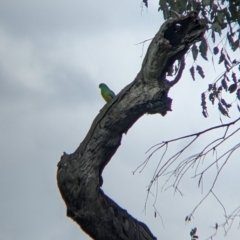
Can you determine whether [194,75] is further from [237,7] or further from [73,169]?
[73,169]

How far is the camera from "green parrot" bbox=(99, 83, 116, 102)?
11234 millimetres

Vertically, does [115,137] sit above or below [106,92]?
below

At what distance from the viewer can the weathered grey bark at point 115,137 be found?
209 inches

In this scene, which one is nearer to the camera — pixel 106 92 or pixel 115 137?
pixel 115 137

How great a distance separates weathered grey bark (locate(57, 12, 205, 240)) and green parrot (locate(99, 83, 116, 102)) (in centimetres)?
561

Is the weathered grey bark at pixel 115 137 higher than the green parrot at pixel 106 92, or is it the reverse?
the green parrot at pixel 106 92

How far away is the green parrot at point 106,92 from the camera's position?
11.2 m

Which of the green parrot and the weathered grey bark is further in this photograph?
the green parrot

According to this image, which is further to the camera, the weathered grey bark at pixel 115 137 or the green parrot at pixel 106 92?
the green parrot at pixel 106 92

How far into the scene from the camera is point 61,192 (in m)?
5.50

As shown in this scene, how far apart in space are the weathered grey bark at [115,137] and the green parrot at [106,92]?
5609 millimetres

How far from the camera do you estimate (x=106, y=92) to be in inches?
446

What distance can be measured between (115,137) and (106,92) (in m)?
5.79

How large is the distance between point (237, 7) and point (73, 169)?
3.04 m
